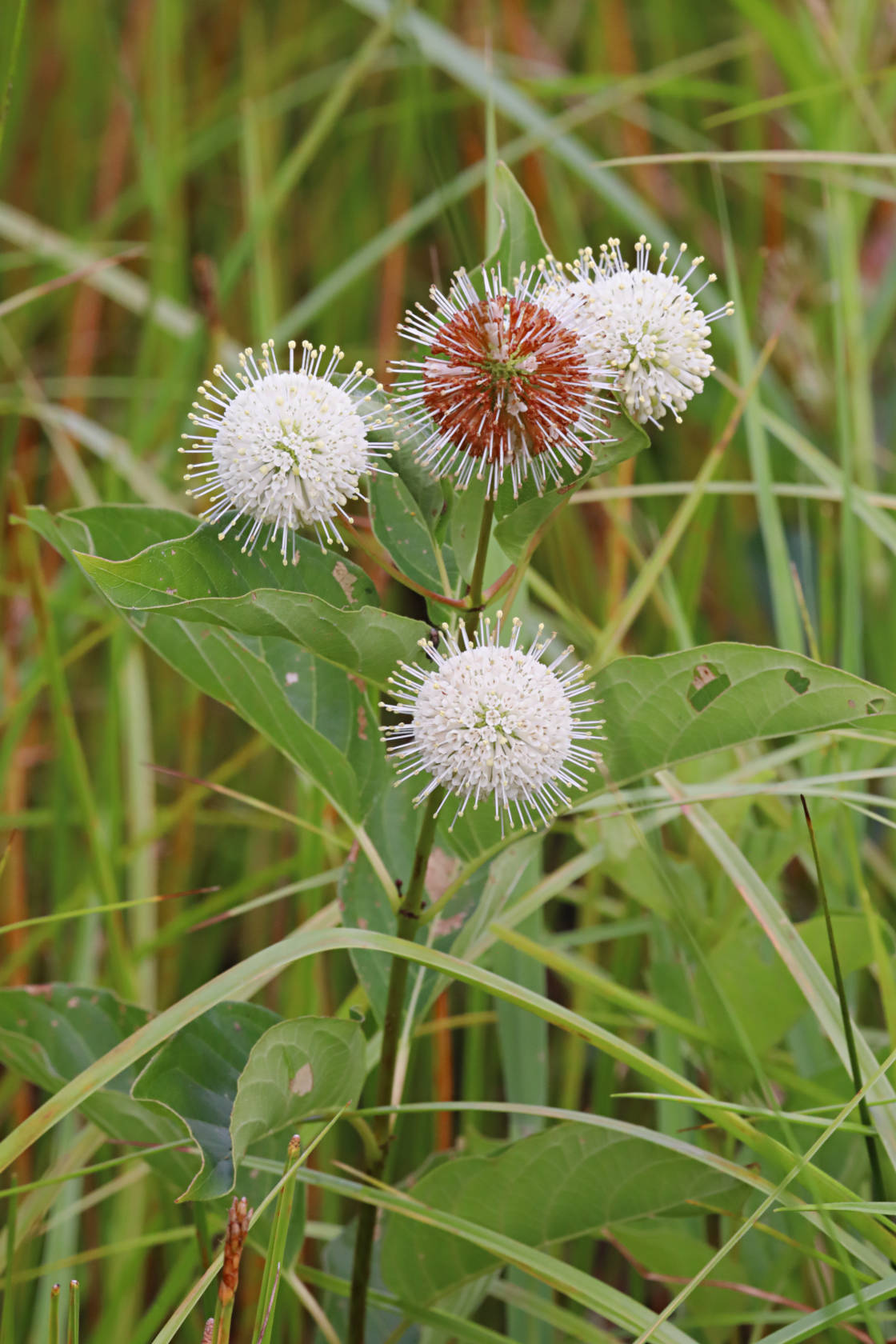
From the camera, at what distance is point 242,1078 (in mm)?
754

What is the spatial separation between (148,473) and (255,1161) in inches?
47.2

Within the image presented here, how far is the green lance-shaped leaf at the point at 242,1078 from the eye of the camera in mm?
788

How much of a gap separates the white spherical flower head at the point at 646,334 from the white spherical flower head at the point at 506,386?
0.02 m

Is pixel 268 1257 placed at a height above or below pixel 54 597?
below

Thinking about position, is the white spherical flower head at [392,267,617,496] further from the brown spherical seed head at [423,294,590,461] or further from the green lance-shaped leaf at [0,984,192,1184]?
the green lance-shaped leaf at [0,984,192,1184]

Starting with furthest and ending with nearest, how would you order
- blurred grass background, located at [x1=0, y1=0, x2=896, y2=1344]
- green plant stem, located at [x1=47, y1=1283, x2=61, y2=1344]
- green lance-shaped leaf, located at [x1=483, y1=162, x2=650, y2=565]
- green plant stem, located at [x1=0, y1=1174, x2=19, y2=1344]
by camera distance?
blurred grass background, located at [x1=0, y1=0, x2=896, y2=1344] → green plant stem, located at [x1=0, y1=1174, x2=19, y2=1344] → green lance-shaped leaf, located at [x1=483, y1=162, x2=650, y2=565] → green plant stem, located at [x1=47, y1=1283, x2=61, y2=1344]

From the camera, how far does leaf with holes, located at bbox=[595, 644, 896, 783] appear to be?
0.82 m

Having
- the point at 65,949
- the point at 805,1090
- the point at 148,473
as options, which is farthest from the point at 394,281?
the point at 805,1090

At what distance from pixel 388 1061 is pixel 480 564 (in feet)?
1.37

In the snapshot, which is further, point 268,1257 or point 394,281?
point 394,281

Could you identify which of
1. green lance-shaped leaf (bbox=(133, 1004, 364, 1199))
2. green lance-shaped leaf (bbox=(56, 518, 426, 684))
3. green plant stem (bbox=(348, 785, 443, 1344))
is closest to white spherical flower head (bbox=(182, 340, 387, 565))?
green lance-shaped leaf (bbox=(56, 518, 426, 684))

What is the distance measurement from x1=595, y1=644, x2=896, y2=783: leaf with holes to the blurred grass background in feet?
0.95

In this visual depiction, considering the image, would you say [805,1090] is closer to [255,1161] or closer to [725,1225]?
[725,1225]

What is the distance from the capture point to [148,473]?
186 centimetres
